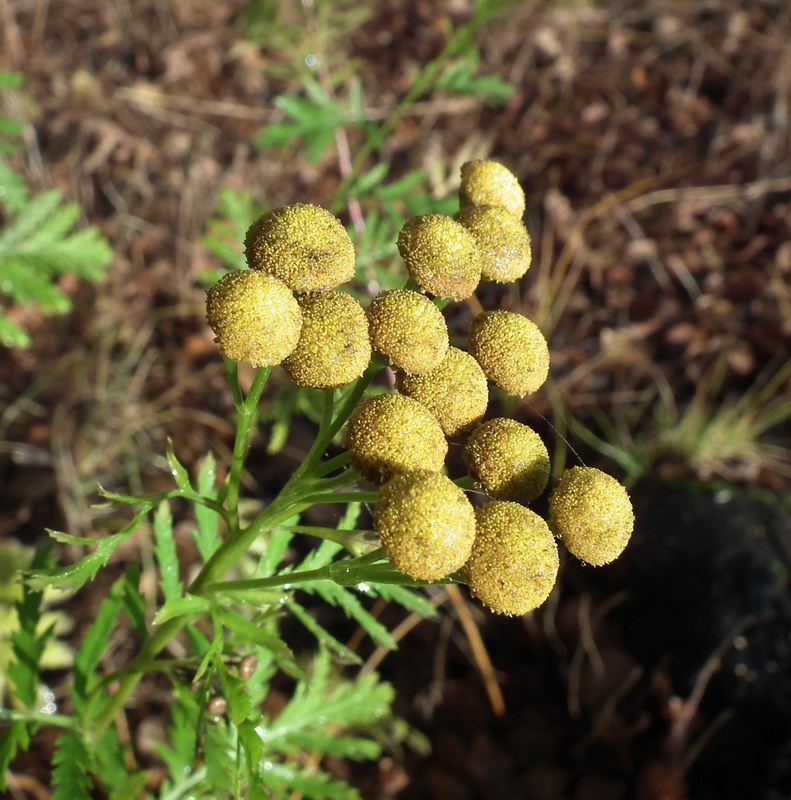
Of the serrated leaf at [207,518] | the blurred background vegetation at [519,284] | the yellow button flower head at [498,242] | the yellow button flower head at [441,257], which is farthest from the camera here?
the blurred background vegetation at [519,284]

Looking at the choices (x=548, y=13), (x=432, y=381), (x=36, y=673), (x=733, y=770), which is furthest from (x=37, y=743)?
(x=548, y=13)

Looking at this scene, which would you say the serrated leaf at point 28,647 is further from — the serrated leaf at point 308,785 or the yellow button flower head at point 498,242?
the yellow button flower head at point 498,242

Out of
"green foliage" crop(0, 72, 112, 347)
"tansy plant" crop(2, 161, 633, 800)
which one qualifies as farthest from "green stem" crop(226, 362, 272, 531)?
"green foliage" crop(0, 72, 112, 347)

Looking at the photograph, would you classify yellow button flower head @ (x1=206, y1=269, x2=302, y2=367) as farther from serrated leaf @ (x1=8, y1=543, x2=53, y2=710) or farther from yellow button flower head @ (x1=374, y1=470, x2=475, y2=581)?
serrated leaf @ (x1=8, y1=543, x2=53, y2=710)

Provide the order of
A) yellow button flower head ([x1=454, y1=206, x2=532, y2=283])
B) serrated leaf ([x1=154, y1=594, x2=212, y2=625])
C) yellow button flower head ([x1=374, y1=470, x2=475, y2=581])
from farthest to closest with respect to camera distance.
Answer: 1. yellow button flower head ([x1=454, y1=206, x2=532, y2=283])
2. serrated leaf ([x1=154, y1=594, x2=212, y2=625])
3. yellow button flower head ([x1=374, y1=470, x2=475, y2=581])

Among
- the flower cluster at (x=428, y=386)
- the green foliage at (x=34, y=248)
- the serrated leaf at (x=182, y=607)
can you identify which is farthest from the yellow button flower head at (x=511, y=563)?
the green foliage at (x=34, y=248)

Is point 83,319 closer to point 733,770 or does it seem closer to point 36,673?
point 36,673
